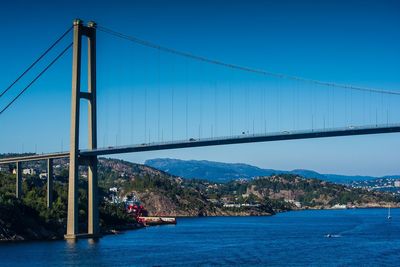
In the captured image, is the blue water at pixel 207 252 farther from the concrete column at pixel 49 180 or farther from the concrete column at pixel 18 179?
the concrete column at pixel 18 179

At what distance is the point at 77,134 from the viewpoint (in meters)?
36.3

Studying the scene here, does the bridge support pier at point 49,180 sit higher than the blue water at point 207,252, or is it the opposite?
the bridge support pier at point 49,180

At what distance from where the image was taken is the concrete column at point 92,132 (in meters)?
36.7

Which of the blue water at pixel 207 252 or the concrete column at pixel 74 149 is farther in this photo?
the concrete column at pixel 74 149

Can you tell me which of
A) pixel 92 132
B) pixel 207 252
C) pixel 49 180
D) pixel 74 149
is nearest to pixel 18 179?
pixel 49 180

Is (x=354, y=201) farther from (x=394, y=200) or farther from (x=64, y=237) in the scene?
(x=64, y=237)

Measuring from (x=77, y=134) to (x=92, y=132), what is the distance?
2.53 feet

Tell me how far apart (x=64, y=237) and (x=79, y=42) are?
9.81 meters

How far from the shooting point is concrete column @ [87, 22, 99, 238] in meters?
36.7

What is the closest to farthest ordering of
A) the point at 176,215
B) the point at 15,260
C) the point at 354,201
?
the point at 15,260 < the point at 176,215 < the point at 354,201

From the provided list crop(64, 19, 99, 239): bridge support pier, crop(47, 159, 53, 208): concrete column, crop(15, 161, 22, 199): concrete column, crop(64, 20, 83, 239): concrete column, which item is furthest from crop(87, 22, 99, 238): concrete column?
crop(15, 161, 22, 199): concrete column

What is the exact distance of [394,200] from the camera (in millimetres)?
158250

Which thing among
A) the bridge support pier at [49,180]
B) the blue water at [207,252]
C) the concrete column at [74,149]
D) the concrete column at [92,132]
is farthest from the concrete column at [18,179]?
the concrete column at [74,149]

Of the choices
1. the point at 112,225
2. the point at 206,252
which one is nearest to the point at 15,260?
the point at 206,252
